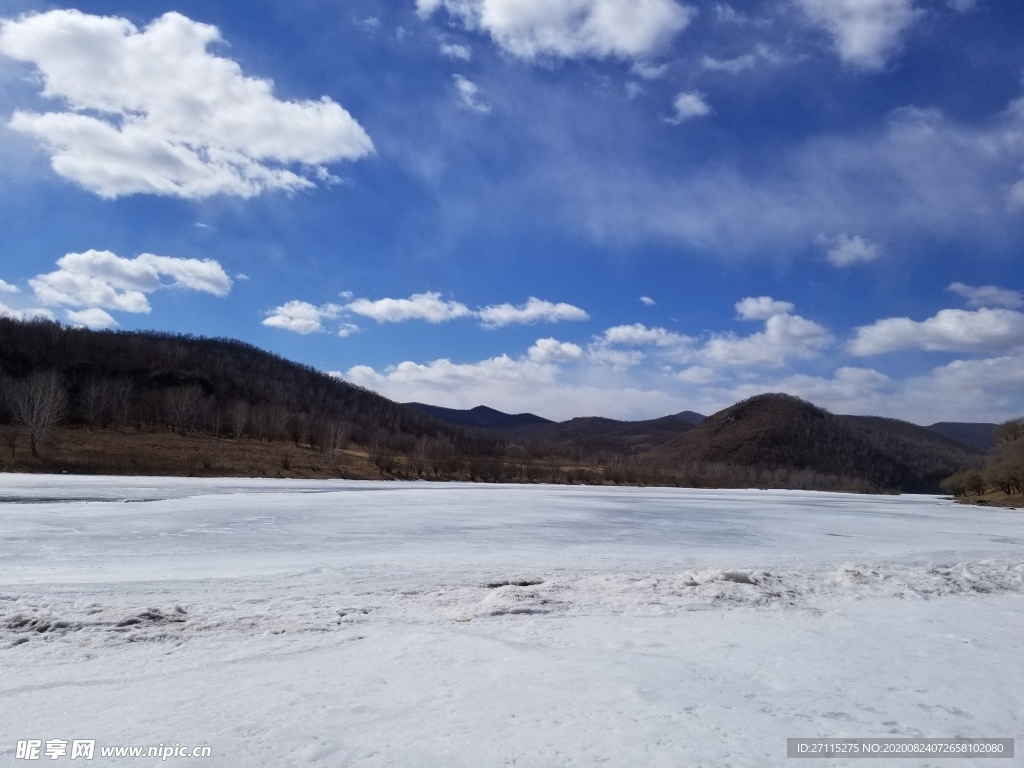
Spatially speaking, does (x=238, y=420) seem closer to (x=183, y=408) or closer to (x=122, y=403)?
(x=183, y=408)

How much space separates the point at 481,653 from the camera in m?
6.74

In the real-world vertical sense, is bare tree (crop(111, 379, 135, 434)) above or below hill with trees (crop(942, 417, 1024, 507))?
above

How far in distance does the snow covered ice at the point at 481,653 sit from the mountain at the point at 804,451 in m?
111

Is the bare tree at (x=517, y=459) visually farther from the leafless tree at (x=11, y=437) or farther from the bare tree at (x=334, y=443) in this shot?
the leafless tree at (x=11, y=437)

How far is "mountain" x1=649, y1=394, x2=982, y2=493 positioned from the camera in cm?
14038

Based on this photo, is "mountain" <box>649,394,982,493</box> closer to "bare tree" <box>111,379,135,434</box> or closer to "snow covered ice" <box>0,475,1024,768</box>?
"bare tree" <box>111,379,135,434</box>

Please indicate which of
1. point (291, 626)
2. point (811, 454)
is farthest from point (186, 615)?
point (811, 454)

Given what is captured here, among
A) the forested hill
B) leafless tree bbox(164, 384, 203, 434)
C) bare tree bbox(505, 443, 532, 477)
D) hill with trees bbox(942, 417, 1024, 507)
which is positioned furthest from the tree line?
leafless tree bbox(164, 384, 203, 434)

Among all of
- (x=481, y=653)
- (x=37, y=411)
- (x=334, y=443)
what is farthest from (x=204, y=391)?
(x=481, y=653)

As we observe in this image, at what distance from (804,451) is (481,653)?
16180 centimetres

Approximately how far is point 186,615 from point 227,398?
401ft

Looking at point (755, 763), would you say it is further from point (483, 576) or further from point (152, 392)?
point (152, 392)

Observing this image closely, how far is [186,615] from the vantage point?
7.68m

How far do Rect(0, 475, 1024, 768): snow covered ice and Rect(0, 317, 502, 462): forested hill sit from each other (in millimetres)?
77477
